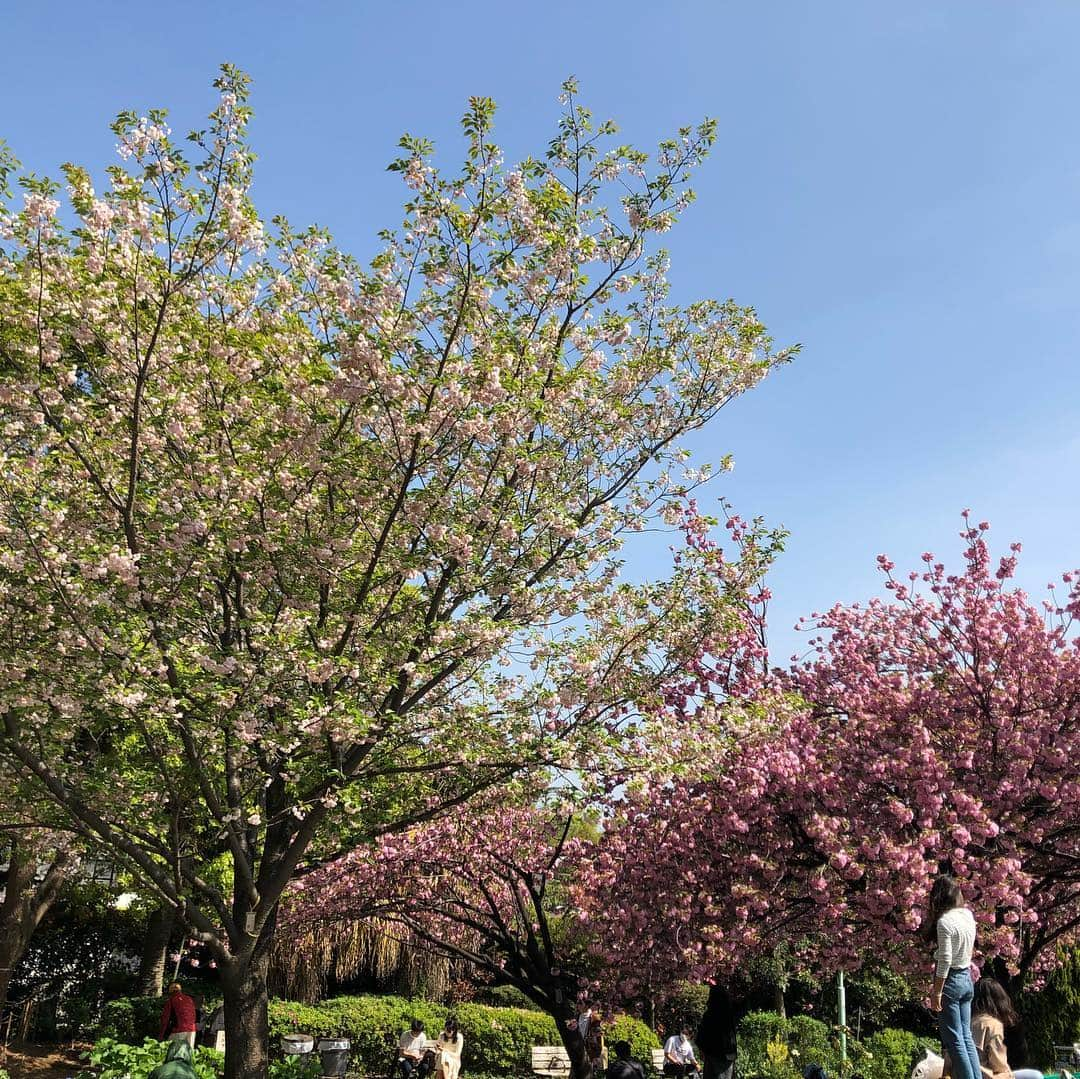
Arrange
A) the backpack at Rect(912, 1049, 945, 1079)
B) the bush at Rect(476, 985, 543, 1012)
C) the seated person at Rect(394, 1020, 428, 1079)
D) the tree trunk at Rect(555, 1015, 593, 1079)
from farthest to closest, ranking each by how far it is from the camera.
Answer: the bush at Rect(476, 985, 543, 1012), the seated person at Rect(394, 1020, 428, 1079), the tree trunk at Rect(555, 1015, 593, 1079), the backpack at Rect(912, 1049, 945, 1079)

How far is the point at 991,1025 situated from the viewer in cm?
590

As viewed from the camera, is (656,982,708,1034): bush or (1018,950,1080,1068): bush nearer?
(1018,950,1080,1068): bush

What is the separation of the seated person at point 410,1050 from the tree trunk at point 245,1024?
9.43m

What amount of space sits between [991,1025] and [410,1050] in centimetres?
1456

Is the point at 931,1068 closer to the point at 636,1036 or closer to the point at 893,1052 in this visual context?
the point at 893,1052

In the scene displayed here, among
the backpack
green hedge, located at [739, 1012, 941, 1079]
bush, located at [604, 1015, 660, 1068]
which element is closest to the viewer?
the backpack

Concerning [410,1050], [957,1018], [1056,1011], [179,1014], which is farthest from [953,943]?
[1056,1011]

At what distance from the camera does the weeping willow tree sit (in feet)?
72.1

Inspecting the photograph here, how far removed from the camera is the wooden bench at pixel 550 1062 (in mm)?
19047

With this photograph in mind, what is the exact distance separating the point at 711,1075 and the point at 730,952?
107 inches

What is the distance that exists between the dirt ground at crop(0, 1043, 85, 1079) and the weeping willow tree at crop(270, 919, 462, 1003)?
15.3 ft

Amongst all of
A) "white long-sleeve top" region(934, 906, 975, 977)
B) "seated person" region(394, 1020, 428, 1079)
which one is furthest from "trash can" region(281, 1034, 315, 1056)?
"white long-sleeve top" region(934, 906, 975, 977)

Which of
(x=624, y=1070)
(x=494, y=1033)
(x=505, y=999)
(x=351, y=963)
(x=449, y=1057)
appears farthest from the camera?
(x=505, y=999)

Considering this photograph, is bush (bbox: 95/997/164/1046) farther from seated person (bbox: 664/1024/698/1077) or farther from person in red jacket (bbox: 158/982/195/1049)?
seated person (bbox: 664/1024/698/1077)
